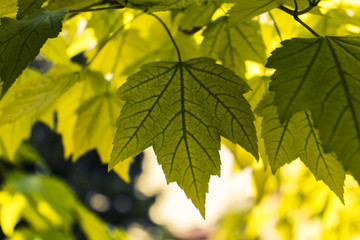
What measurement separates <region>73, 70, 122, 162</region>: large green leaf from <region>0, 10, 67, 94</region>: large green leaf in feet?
1.72

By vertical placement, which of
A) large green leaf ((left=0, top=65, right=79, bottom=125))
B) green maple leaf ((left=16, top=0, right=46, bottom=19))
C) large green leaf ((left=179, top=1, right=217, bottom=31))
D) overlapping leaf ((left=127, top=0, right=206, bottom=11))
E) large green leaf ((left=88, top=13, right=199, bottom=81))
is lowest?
large green leaf ((left=88, top=13, right=199, bottom=81))

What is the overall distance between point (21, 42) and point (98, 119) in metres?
0.56

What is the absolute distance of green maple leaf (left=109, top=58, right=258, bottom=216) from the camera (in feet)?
2.29

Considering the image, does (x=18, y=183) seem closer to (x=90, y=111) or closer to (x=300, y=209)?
(x=90, y=111)

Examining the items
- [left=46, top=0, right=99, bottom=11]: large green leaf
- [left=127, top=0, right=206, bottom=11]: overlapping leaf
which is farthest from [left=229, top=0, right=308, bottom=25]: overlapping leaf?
[left=46, top=0, right=99, bottom=11]: large green leaf

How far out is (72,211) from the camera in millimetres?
2088

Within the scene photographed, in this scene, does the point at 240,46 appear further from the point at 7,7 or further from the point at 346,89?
the point at 7,7

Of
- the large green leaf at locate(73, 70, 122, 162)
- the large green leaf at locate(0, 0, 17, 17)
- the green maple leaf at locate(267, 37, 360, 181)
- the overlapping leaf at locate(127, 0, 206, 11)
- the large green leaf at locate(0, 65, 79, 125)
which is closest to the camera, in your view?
the green maple leaf at locate(267, 37, 360, 181)

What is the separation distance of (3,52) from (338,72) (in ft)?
1.71

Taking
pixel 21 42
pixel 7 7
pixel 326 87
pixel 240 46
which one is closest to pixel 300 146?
pixel 326 87

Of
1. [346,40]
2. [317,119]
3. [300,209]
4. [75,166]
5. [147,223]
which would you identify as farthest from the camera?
[147,223]

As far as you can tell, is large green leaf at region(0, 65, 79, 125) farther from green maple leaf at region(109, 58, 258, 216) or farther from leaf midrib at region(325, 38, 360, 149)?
leaf midrib at region(325, 38, 360, 149)

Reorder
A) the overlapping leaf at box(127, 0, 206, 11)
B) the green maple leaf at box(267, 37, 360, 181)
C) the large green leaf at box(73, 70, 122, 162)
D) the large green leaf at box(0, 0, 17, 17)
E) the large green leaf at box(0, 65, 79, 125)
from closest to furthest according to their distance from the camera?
the green maple leaf at box(267, 37, 360, 181)
the overlapping leaf at box(127, 0, 206, 11)
the large green leaf at box(0, 0, 17, 17)
the large green leaf at box(0, 65, 79, 125)
the large green leaf at box(73, 70, 122, 162)

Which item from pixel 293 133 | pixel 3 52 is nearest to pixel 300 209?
pixel 293 133
